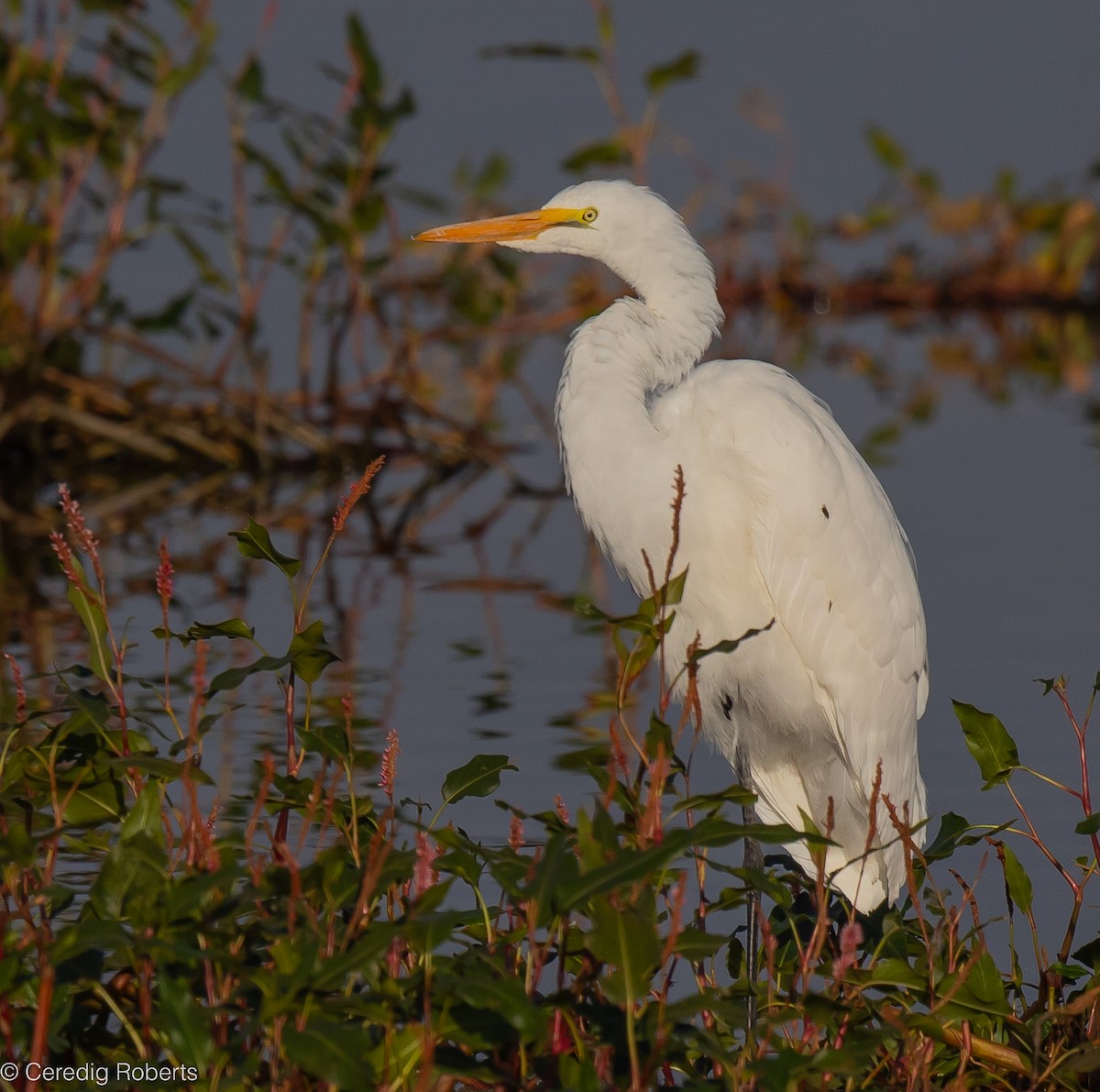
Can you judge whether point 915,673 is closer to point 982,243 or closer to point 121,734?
point 121,734

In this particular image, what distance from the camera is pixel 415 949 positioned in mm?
2287

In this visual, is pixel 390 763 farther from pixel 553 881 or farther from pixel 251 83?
pixel 251 83

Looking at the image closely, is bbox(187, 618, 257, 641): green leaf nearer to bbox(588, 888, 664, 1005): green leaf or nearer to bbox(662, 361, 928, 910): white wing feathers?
bbox(588, 888, 664, 1005): green leaf

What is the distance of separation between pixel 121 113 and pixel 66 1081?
504 centimetres

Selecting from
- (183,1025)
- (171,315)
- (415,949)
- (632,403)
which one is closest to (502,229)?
(632,403)

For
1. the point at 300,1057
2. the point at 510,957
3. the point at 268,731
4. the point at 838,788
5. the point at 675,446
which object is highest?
the point at 675,446

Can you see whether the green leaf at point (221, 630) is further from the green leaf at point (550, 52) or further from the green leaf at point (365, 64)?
the green leaf at point (365, 64)

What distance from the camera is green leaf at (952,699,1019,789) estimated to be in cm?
280

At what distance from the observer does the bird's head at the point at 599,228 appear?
390 centimetres

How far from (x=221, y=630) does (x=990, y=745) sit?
1.14 m

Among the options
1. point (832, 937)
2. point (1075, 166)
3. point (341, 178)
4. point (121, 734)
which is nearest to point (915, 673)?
point (832, 937)

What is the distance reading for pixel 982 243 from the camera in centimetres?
1357

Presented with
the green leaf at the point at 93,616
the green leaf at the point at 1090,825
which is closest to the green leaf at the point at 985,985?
the green leaf at the point at 1090,825

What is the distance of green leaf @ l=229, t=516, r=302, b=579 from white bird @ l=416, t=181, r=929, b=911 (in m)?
1.06
